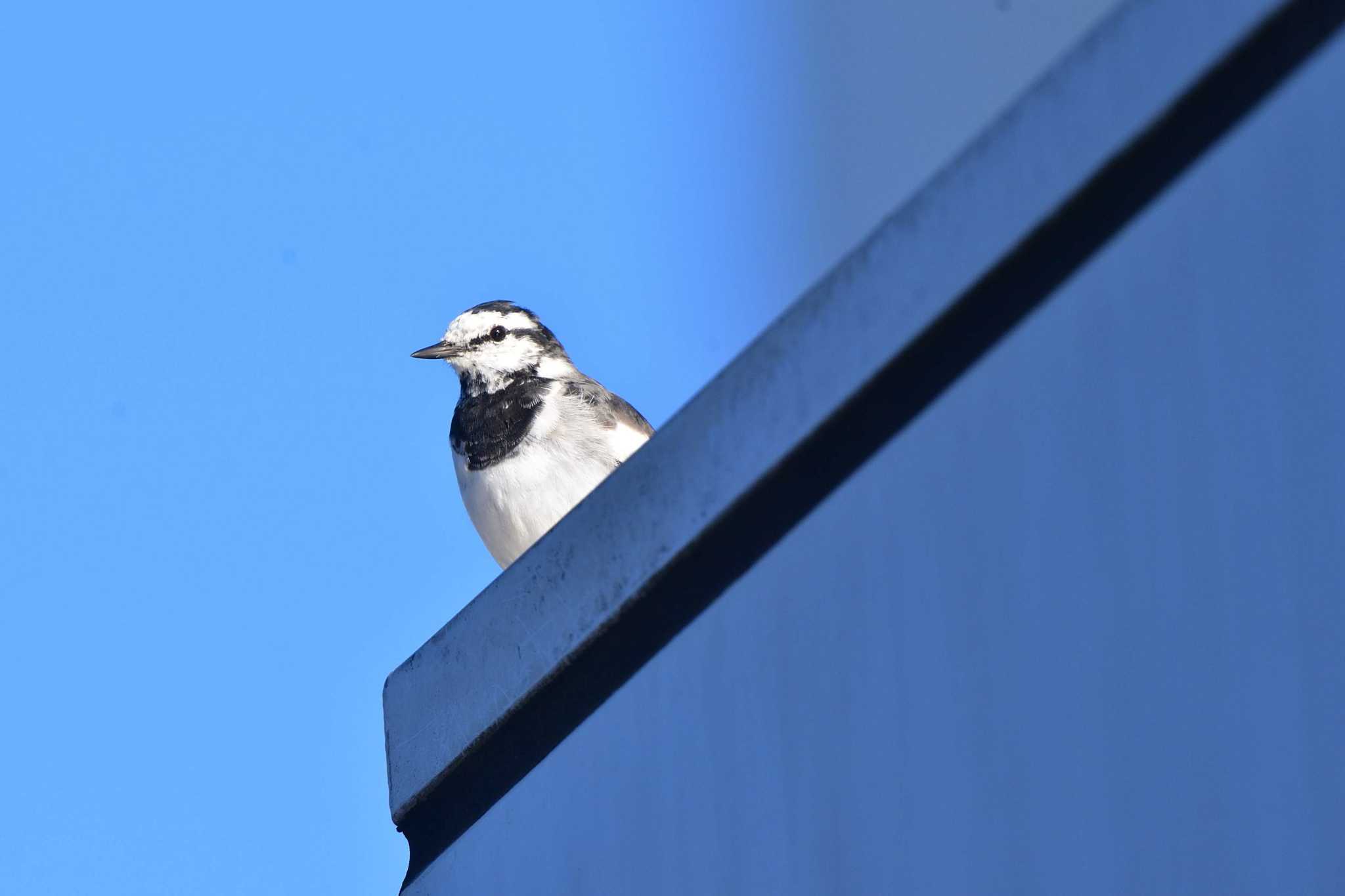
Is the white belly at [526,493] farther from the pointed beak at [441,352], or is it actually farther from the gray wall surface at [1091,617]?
the gray wall surface at [1091,617]

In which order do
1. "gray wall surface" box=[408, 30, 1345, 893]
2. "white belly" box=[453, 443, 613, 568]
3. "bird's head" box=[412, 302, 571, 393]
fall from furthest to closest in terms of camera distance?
"bird's head" box=[412, 302, 571, 393], "white belly" box=[453, 443, 613, 568], "gray wall surface" box=[408, 30, 1345, 893]

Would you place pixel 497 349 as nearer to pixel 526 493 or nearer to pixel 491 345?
pixel 491 345

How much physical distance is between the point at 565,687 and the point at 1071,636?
913mm

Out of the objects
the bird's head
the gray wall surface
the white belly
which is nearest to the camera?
the gray wall surface

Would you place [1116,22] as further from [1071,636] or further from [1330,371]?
[1071,636]

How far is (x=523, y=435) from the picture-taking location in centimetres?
721

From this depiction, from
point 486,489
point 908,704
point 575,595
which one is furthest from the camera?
point 486,489

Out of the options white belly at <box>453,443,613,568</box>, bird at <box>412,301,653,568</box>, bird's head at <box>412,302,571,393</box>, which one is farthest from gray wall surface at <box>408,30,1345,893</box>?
bird's head at <box>412,302,571,393</box>

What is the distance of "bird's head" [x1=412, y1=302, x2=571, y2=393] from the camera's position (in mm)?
7996

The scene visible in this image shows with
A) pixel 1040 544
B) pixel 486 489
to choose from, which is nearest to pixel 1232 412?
pixel 1040 544

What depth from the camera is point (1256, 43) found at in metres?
1.92

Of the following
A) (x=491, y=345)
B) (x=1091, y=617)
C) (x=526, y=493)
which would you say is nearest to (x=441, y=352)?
(x=491, y=345)

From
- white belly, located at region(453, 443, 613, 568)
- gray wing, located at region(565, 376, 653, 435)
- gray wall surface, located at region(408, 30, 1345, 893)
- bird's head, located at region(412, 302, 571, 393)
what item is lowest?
gray wall surface, located at region(408, 30, 1345, 893)

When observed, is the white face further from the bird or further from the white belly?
the white belly
